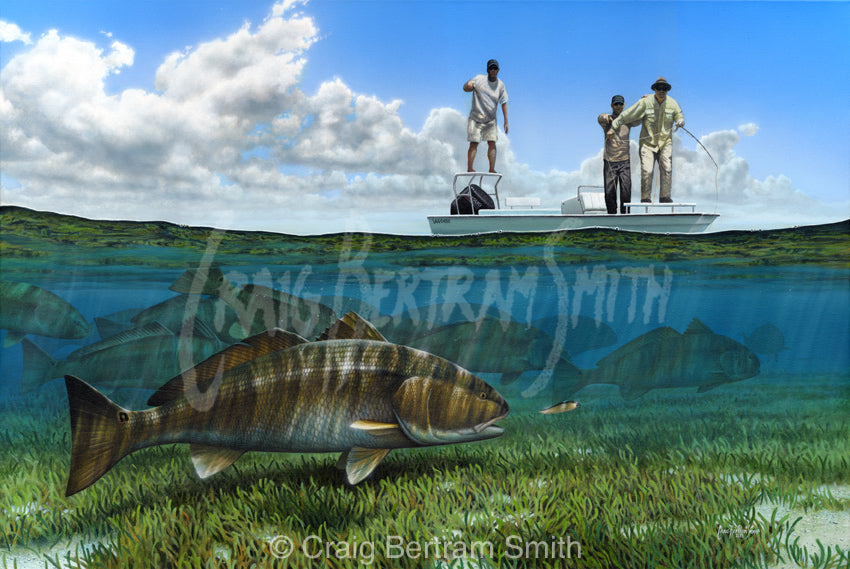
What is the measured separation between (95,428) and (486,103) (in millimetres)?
3844

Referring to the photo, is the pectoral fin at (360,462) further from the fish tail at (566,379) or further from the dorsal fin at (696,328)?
the dorsal fin at (696,328)

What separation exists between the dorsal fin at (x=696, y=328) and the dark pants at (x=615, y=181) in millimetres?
2297

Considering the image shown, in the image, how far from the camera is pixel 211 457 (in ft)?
9.29

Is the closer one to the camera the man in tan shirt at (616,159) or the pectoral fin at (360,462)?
the pectoral fin at (360,462)

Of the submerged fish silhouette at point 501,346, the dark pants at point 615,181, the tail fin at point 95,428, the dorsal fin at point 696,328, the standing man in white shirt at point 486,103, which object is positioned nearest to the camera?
the tail fin at point 95,428

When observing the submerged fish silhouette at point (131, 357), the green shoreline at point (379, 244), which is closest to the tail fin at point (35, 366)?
the submerged fish silhouette at point (131, 357)

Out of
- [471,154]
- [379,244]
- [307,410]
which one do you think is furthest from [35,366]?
[471,154]

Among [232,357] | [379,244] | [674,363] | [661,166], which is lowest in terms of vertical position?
Result: [674,363]

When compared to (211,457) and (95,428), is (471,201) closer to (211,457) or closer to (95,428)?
(211,457)

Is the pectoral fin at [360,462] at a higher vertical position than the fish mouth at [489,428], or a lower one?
lower

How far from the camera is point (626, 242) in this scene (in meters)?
6.31

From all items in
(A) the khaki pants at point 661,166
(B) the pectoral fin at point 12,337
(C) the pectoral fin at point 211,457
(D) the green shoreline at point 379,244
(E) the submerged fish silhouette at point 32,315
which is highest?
(A) the khaki pants at point 661,166

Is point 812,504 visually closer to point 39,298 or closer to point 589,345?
point 589,345

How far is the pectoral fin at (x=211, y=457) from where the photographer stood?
2.82 metres
